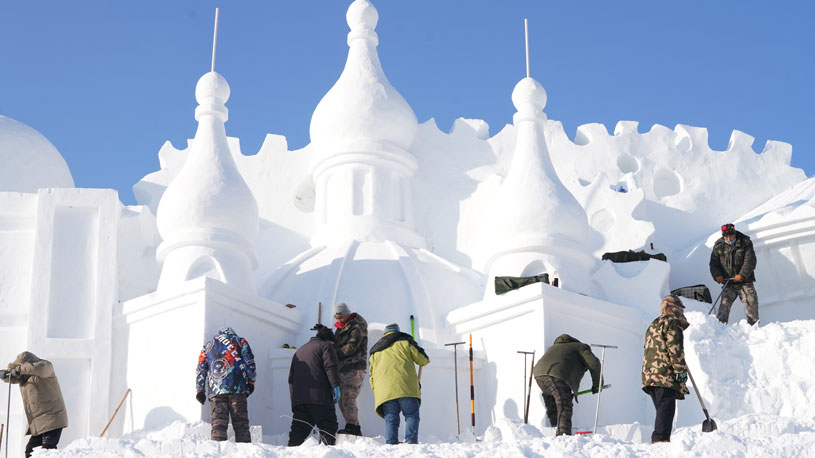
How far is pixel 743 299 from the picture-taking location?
17.0 metres

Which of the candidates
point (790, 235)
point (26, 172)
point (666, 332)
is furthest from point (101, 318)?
point (790, 235)

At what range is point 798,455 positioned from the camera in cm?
1067

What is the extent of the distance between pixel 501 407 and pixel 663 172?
28.3 feet

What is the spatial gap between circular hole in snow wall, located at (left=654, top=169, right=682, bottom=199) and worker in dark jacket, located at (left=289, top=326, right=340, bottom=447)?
11.4 metres

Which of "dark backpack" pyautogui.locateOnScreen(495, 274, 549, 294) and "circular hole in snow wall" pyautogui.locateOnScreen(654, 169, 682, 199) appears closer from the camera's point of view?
"dark backpack" pyautogui.locateOnScreen(495, 274, 549, 294)

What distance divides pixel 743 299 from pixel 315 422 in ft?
22.4

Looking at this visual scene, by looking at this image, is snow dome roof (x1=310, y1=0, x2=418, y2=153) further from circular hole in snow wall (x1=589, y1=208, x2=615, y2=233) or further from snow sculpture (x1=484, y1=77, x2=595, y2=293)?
circular hole in snow wall (x1=589, y1=208, x2=615, y2=233)

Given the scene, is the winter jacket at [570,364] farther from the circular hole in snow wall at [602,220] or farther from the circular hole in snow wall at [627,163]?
the circular hole in snow wall at [627,163]

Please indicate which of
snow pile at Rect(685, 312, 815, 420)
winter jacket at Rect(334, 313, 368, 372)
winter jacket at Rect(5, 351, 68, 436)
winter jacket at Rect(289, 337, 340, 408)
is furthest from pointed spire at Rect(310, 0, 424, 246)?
winter jacket at Rect(5, 351, 68, 436)

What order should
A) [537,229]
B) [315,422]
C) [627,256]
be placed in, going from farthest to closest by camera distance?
[627,256], [537,229], [315,422]

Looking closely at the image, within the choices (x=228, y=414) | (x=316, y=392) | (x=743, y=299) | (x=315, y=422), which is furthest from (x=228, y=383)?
(x=743, y=299)

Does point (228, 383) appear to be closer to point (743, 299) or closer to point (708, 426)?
point (708, 426)

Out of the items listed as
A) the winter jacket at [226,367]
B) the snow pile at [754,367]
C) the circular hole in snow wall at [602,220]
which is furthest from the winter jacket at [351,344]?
the circular hole in snow wall at [602,220]

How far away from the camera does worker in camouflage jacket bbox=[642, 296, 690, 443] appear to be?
11.7 meters
